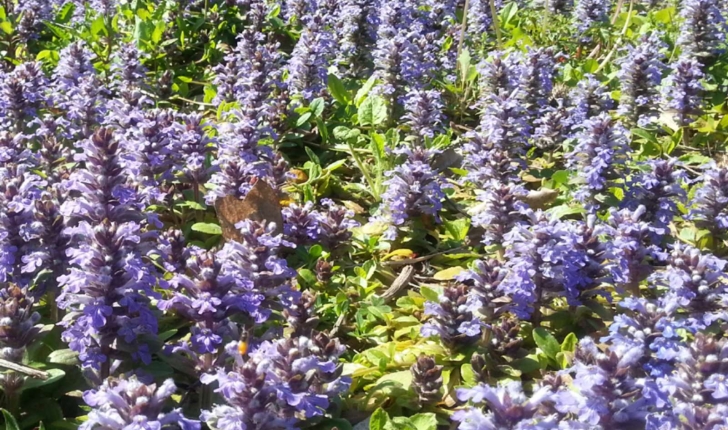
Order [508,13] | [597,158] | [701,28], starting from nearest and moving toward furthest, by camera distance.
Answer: [597,158] < [701,28] < [508,13]

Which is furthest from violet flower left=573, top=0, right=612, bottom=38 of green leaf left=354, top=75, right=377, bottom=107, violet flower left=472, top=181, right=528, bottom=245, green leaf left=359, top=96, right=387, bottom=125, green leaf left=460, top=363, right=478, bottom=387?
green leaf left=460, top=363, right=478, bottom=387

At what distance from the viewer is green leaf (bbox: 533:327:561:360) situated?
3.37 m

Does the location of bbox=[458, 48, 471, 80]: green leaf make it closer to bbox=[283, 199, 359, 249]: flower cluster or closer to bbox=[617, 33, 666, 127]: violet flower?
bbox=[617, 33, 666, 127]: violet flower

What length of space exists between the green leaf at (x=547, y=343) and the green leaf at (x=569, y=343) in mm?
29

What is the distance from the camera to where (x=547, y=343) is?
133 inches

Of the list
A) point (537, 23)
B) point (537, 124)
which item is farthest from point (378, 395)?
point (537, 23)

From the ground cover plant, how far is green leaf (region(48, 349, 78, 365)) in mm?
13

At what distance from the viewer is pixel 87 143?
10.4 ft

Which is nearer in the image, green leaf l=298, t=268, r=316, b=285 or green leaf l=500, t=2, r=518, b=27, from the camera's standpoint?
green leaf l=298, t=268, r=316, b=285

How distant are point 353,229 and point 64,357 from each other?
2.01 m

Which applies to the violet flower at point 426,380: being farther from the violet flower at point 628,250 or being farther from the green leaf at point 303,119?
the green leaf at point 303,119

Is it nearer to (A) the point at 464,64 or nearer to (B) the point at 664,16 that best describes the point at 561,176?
(A) the point at 464,64

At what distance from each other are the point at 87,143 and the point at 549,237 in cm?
198

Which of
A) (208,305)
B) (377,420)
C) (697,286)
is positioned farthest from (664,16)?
(208,305)
